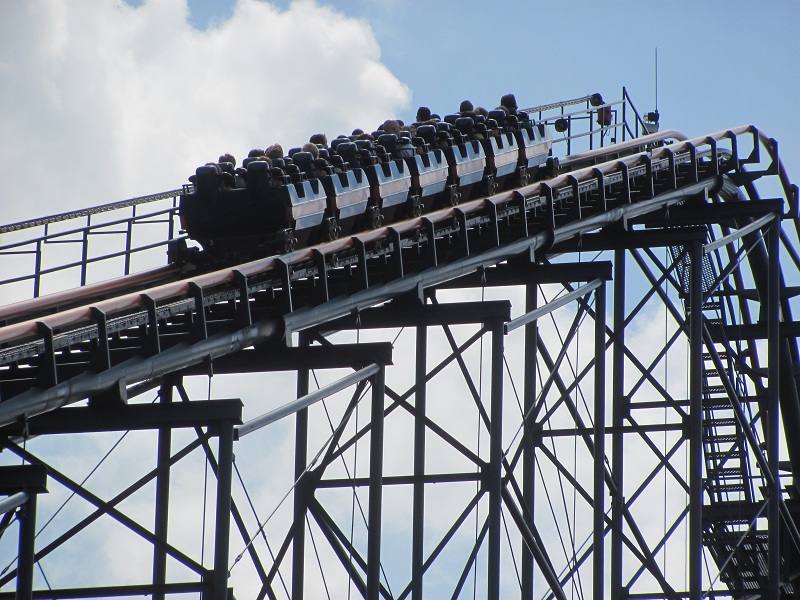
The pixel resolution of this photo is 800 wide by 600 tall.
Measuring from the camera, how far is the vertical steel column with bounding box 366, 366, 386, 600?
17734 millimetres

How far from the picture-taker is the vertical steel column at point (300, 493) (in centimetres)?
1888

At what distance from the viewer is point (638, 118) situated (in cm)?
2638

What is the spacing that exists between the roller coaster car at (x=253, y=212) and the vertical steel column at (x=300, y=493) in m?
1.45

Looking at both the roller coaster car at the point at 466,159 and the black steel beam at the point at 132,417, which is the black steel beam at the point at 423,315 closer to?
the roller coaster car at the point at 466,159

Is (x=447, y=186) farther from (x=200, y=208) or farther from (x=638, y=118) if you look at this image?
(x=638, y=118)

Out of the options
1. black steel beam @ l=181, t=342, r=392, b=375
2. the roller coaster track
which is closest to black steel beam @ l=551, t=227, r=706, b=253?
the roller coaster track

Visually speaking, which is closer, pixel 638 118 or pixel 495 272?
pixel 495 272

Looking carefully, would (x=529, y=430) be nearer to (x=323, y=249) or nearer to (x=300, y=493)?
(x=300, y=493)

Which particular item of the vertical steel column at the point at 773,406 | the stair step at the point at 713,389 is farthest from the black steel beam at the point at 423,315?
the stair step at the point at 713,389

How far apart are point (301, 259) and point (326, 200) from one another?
205 cm

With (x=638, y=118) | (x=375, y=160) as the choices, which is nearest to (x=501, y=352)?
(x=375, y=160)

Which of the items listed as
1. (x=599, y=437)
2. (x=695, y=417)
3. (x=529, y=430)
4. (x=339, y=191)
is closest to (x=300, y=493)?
(x=339, y=191)

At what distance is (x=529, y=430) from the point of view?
21.5 m

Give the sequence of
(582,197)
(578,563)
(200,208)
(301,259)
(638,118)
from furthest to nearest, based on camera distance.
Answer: (638,118), (582,197), (578,563), (200,208), (301,259)
